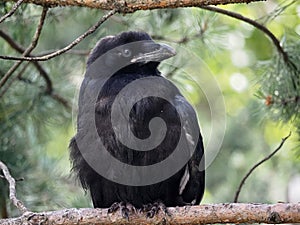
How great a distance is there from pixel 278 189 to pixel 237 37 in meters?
1.56

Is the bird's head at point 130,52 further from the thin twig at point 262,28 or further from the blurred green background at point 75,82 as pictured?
the blurred green background at point 75,82

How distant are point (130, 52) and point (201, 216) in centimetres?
151

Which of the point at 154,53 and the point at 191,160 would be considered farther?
the point at 154,53

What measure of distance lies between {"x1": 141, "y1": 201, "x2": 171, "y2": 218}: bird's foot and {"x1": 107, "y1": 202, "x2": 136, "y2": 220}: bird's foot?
6 centimetres

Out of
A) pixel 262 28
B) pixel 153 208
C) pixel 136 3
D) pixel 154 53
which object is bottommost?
pixel 153 208

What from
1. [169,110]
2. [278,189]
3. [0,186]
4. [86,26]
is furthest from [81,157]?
[278,189]

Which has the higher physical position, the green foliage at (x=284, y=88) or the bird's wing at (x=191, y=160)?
the green foliage at (x=284, y=88)

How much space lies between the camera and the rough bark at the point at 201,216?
278cm

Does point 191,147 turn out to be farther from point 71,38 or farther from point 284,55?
point 71,38

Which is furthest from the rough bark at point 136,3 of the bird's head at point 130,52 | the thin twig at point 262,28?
the bird's head at point 130,52

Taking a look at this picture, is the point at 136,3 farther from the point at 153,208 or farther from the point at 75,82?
the point at 75,82

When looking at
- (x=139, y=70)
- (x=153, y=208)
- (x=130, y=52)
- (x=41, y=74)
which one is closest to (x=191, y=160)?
(x=153, y=208)

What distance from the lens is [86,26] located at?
5570mm

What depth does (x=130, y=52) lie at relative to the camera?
418 centimetres
